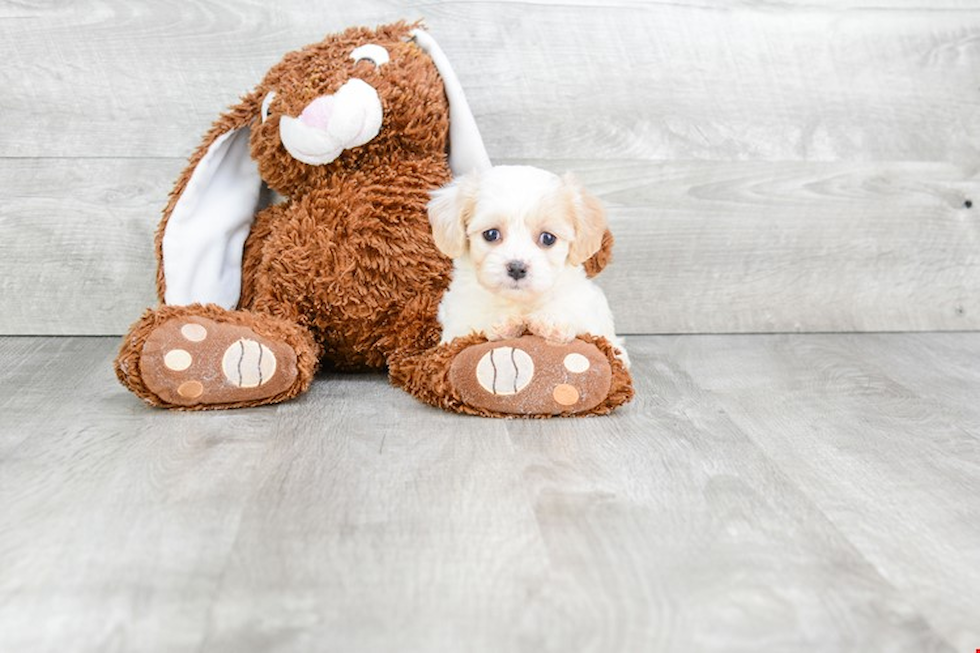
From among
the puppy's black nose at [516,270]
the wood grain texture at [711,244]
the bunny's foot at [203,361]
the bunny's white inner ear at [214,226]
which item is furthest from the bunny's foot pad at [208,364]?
the wood grain texture at [711,244]

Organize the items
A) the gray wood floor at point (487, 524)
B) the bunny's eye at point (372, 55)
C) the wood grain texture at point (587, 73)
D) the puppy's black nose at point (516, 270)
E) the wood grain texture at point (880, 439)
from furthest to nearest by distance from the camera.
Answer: the wood grain texture at point (587, 73), the bunny's eye at point (372, 55), the puppy's black nose at point (516, 270), the wood grain texture at point (880, 439), the gray wood floor at point (487, 524)

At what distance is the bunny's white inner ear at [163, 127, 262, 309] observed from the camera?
57.6 inches

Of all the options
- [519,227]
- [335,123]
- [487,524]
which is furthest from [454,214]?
[487,524]

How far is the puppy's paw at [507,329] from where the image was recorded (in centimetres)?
129

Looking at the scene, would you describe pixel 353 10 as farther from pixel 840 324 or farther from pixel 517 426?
pixel 840 324

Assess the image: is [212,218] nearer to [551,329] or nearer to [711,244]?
[551,329]

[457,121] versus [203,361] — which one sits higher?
[457,121]

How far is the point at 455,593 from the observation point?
83 centimetres

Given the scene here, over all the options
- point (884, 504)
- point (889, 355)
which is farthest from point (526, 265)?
point (889, 355)

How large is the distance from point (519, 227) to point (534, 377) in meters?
0.17

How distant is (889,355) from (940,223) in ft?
0.99

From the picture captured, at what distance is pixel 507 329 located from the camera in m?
1.29

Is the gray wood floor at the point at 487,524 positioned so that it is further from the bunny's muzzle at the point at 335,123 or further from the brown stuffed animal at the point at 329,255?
the bunny's muzzle at the point at 335,123

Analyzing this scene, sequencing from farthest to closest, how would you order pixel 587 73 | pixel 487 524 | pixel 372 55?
pixel 587 73 < pixel 372 55 < pixel 487 524
